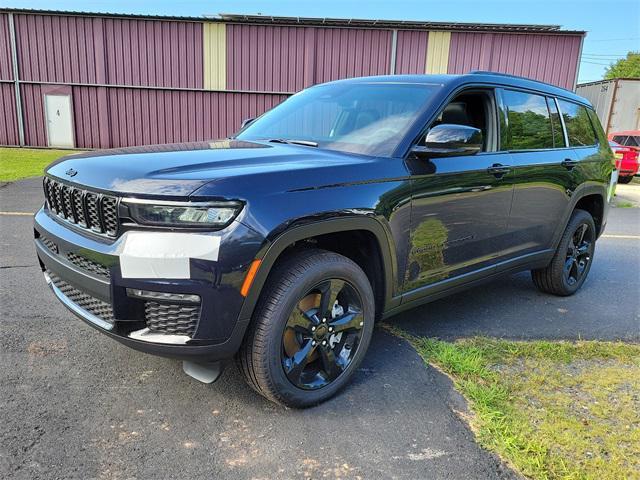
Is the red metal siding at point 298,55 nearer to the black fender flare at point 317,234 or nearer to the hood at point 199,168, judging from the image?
the hood at point 199,168

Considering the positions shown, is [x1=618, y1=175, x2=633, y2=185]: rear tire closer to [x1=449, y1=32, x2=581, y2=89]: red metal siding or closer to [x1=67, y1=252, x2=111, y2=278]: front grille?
[x1=449, y1=32, x2=581, y2=89]: red metal siding

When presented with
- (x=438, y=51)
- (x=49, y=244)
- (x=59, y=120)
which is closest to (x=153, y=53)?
(x=59, y=120)

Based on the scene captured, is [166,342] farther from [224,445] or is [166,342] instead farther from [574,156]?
[574,156]

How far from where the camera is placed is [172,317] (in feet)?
7.37

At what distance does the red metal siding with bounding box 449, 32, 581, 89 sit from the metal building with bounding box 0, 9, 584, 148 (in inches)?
1.5

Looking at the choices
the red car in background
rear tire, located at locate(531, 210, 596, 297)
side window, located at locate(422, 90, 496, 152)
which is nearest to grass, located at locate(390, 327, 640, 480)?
rear tire, located at locate(531, 210, 596, 297)

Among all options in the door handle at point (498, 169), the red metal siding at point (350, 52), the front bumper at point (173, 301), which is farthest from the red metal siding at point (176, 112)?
the front bumper at point (173, 301)

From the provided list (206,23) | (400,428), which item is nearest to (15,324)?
(400,428)

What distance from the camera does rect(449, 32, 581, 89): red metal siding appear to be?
19.3m

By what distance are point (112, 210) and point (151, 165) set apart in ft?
0.94

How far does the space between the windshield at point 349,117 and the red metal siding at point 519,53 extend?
56.5ft

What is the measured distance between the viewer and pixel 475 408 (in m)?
2.74

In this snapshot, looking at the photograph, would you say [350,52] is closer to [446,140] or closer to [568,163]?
[568,163]

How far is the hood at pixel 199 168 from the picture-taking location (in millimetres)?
2221
